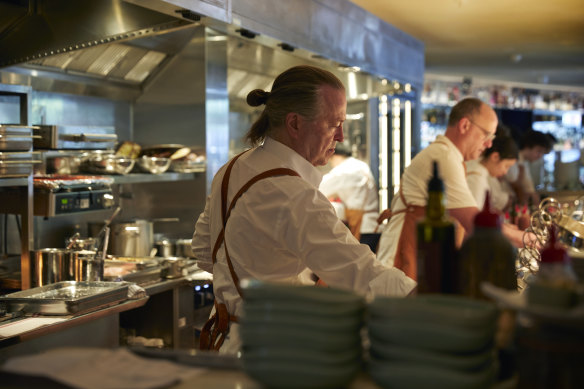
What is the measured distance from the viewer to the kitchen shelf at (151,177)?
3.96 meters

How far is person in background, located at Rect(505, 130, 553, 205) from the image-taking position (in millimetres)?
6961

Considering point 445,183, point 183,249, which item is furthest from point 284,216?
point 183,249

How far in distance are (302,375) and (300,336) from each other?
62 millimetres

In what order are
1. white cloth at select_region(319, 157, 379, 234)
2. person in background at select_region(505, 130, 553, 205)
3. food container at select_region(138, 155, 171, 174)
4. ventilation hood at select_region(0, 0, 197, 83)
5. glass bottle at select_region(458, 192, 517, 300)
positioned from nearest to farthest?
glass bottle at select_region(458, 192, 517, 300) → ventilation hood at select_region(0, 0, 197, 83) → food container at select_region(138, 155, 171, 174) → white cloth at select_region(319, 157, 379, 234) → person in background at select_region(505, 130, 553, 205)

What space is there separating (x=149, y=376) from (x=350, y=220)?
517cm

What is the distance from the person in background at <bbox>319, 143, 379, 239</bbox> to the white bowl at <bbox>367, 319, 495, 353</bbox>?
5062 mm

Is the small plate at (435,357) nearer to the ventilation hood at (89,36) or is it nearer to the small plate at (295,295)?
the small plate at (295,295)

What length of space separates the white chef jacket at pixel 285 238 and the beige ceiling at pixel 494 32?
172 inches

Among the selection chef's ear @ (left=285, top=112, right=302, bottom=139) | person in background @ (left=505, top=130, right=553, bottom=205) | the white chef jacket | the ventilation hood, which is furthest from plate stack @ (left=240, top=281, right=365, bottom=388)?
person in background @ (left=505, top=130, right=553, bottom=205)

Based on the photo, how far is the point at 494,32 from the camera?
7875 millimetres

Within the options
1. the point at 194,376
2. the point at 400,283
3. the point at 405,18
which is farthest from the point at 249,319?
the point at 405,18

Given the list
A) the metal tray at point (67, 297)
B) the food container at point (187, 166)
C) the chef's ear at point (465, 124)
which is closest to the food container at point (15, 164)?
the metal tray at point (67, 297)

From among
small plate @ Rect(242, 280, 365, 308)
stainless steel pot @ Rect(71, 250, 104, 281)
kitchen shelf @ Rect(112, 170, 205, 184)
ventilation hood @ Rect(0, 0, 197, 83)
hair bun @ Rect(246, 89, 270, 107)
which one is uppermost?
ventilation hood @ Rect(0, 0, 197, 83)

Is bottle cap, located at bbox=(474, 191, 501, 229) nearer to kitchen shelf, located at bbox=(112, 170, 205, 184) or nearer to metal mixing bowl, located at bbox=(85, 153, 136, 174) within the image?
kitchen shelf, located at bbox=(112, 170, 205, 184)
